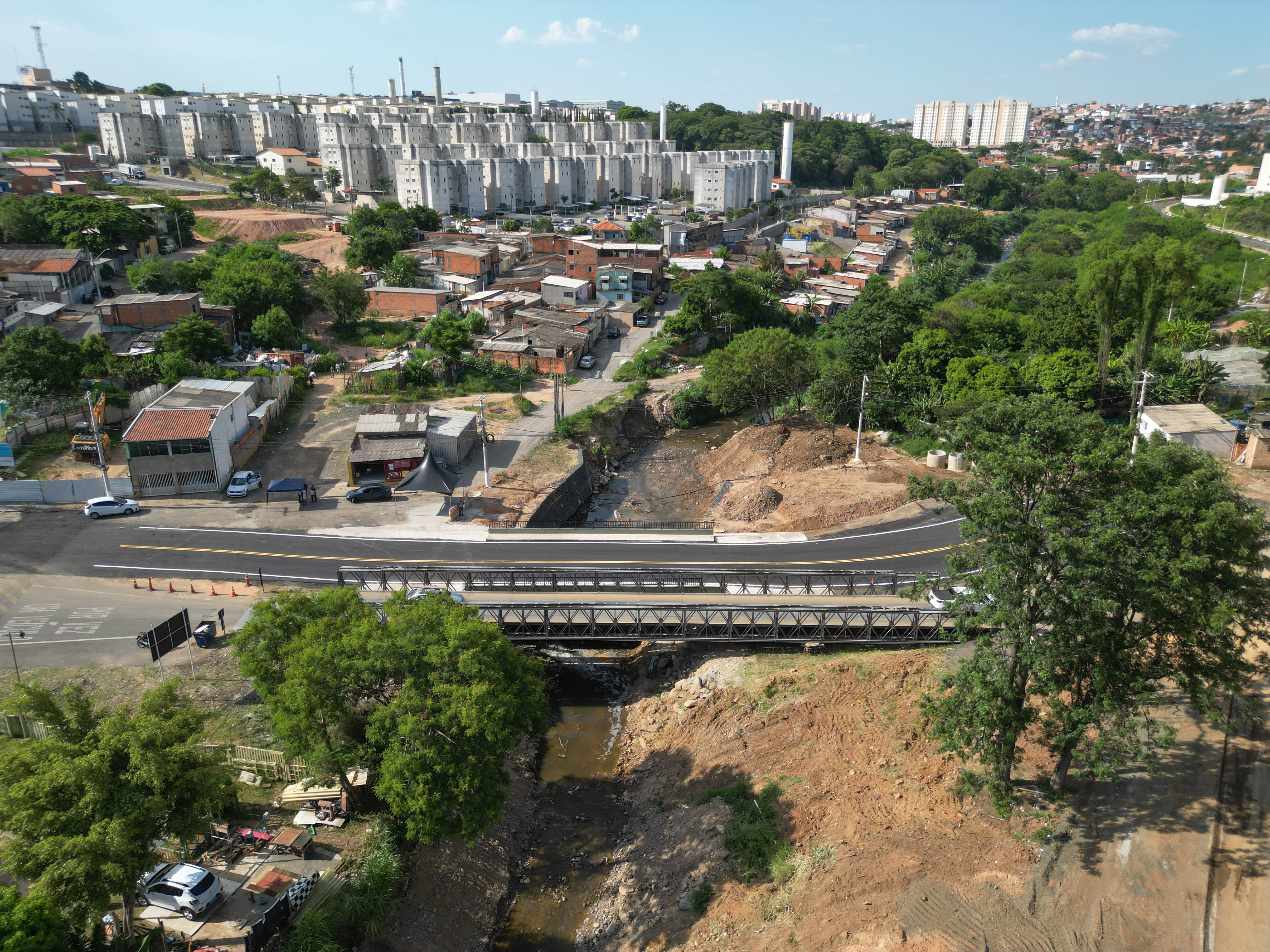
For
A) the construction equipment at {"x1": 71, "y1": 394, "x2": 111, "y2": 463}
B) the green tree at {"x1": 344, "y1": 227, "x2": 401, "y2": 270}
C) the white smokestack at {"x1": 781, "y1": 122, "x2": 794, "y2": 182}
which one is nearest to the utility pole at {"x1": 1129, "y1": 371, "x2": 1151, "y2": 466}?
the construction equipment at {"x1": 71, "y1": 394, "x2": 111, "y2": 463}

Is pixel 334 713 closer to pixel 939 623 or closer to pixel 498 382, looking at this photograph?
pixel 939 623

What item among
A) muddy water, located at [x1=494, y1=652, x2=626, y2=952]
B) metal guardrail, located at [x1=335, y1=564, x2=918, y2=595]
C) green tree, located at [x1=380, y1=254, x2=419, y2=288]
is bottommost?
muddy water, located at [x1=494, y1=652, x2=626, y2=952]

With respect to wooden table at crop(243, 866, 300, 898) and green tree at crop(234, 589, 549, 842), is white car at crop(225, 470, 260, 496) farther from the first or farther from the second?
wooden table at crop(243, 866, 300, 898)

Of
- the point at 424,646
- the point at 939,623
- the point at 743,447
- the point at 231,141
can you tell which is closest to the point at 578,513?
the point at 743,447

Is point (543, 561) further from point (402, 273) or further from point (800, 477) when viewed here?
point (402, 273)

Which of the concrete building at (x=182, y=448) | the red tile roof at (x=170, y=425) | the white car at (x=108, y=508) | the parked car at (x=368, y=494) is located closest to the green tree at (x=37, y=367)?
the concrete building at (x=182, y=448)

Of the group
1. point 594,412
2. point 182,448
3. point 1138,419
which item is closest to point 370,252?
point 594,412
